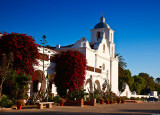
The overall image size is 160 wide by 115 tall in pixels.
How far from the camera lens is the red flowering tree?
82.9 ft

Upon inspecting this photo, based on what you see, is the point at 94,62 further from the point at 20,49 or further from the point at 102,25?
the point at 20,49

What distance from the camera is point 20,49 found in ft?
64.3

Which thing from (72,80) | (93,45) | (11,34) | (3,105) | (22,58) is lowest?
(3,105)

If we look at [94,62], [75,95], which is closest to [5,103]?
[75,95]

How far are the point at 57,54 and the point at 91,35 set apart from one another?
711 inches

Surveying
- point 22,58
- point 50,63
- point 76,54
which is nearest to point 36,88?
point 50,63

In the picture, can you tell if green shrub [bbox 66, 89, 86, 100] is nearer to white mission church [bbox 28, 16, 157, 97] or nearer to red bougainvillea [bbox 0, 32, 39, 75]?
white mission church [bbox 28, 16, 157, 97]

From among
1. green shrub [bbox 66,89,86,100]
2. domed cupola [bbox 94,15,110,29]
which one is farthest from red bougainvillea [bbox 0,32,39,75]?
domed cupola [bbox 94,15,110,29]

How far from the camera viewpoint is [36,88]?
2647 centimetres

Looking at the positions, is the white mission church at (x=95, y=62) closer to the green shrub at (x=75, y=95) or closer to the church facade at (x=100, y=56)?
the church facade at (x=100, y=56)

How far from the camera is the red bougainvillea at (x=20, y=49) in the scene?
759 inches

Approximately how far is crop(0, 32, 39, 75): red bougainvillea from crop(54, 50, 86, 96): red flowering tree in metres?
5.75

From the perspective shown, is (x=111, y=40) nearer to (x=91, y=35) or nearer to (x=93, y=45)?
(x=91, y=35)

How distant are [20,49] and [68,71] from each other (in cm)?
716
